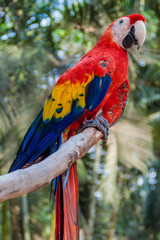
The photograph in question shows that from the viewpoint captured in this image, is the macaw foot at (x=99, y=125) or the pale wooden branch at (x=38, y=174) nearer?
the pale wooden branch at (x=38, y=174)

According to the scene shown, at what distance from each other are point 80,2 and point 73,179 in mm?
2006

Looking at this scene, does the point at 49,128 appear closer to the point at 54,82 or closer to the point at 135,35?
the point at 135,35

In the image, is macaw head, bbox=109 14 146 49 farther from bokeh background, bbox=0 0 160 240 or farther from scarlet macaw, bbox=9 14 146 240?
bokeh background, bbox=0 0 160 240

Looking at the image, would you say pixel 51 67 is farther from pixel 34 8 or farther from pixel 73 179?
pixel 73 179

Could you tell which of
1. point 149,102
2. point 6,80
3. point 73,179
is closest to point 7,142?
point 6,80

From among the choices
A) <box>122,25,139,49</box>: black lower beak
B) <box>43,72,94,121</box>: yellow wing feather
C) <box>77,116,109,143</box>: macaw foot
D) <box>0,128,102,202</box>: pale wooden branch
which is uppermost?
<box>122,25,139,49</box>: black lower beak

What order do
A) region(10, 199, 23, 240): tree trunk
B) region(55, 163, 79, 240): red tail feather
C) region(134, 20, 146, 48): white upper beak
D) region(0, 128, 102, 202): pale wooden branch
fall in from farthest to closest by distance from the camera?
region(10, 199, 23, 240): tree trunk
region(134, 20, 146, 48): white upper beak
region(55, 163, 79, 240): red tail feather
region(0, 128, 102, 202): pale wooden branch

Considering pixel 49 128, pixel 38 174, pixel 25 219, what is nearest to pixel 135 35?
pixel 49 128

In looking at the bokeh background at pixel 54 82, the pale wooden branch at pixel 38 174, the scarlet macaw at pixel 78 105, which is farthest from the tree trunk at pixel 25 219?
the pale wooden branch at pixel 38 174

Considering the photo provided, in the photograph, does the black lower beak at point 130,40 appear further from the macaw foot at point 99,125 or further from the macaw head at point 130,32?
the macaw foot at point 99,125

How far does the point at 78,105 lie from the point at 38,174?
1.87ft

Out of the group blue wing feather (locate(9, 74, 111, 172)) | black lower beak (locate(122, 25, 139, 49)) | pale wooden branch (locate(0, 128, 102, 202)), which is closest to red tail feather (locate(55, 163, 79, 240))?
blue wing feather (locate(9, 74, 111, 172))

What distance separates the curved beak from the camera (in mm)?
1330

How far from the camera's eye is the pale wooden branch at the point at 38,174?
1.84ft
